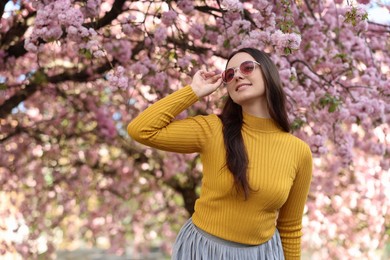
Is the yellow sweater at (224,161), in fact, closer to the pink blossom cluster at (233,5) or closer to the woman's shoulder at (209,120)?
the woman's shoulder at (209,120)

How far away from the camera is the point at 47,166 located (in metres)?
6.38

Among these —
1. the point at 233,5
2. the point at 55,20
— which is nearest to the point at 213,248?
the point at 233,5

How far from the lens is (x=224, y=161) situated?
232 centimetres

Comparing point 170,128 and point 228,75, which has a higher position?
point 228,75

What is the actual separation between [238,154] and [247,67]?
33 centimetres

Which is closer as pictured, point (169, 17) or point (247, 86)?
point (247, 86)

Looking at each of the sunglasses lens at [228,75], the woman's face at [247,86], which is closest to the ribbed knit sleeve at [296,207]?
the woman's face at [247,86]

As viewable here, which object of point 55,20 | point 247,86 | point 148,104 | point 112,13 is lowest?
point 148,104

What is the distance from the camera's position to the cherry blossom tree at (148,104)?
377 centimetres

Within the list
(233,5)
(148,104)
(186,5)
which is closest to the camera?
(233,5)

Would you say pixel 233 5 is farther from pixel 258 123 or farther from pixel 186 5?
pixel 258 123

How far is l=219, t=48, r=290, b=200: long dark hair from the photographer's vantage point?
2.27 metres

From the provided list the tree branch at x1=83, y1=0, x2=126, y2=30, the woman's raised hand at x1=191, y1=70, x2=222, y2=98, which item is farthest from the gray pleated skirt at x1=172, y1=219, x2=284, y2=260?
the tree branch at x1=83, y1=0, x2=126, y2=30

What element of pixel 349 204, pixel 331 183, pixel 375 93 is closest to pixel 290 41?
pixel 375 93
